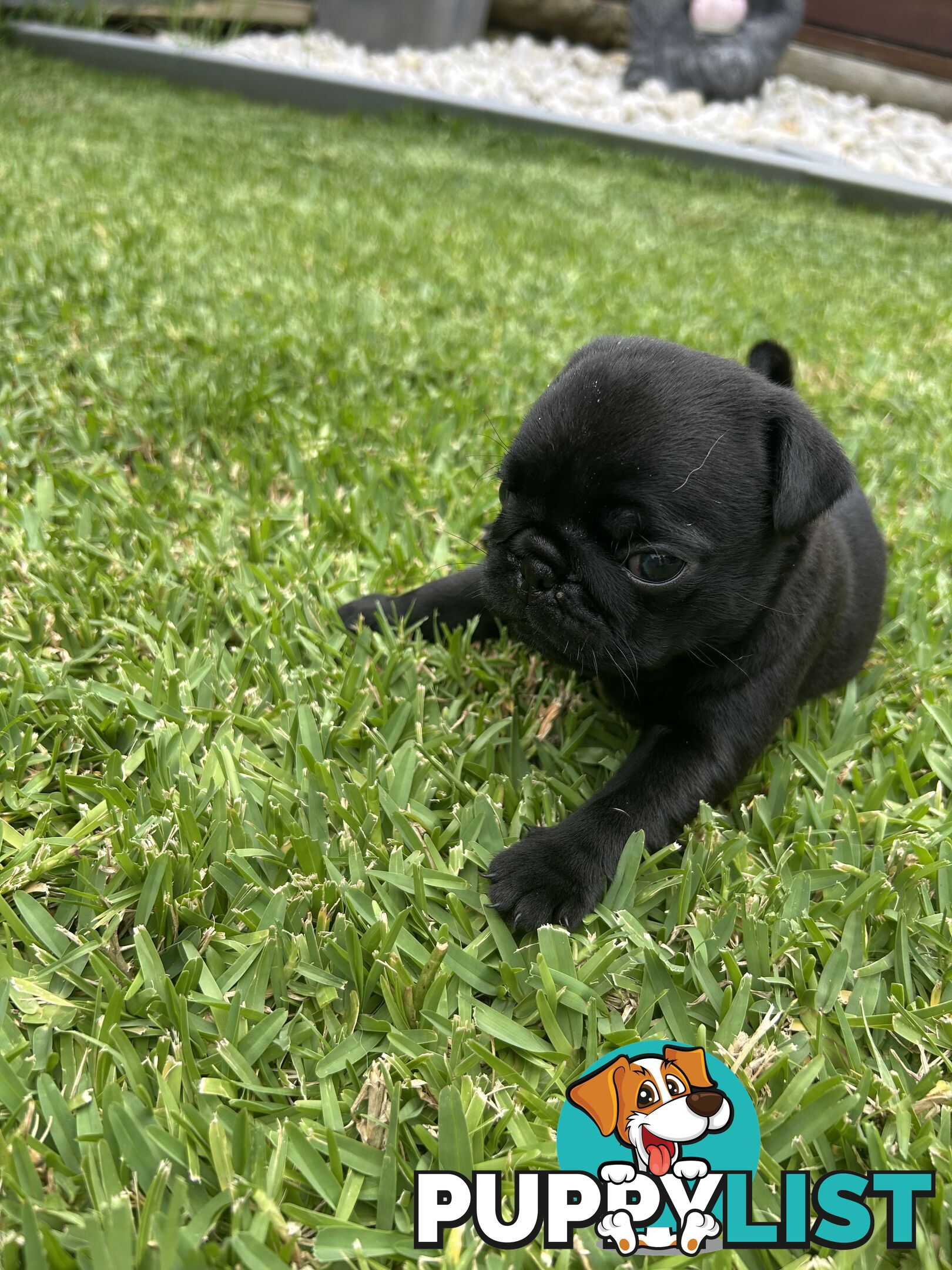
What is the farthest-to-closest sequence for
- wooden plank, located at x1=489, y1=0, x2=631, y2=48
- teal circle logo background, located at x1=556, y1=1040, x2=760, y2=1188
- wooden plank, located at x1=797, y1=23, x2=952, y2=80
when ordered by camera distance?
wooden plank, located at x1=489, y1=0, x2=631, y2=48 < wooden plank, located at x1=797, y1=23, x2=952, y2=80 < teal circle logo background, located at x1=556, y1=1040, x2=760, y2=1188

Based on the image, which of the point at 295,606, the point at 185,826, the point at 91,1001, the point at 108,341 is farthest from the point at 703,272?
the point at 91,1001

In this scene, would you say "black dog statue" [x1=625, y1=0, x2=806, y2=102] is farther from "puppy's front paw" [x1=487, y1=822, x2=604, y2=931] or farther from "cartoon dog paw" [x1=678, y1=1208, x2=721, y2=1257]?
"cartoon dog paw" [x1=678, y1=1208, x2=721, y2=1257]

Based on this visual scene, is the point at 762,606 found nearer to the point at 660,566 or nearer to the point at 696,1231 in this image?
the point at 660,566

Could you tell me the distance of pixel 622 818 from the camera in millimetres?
2135

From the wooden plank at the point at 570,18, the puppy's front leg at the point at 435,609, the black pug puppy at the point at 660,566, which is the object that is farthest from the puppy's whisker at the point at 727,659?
the wooden plank at the point at 570,18

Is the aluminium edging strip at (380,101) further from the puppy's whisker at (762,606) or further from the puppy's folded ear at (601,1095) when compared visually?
the puppy's folded ear at (601,1095)

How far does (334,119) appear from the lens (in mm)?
10500

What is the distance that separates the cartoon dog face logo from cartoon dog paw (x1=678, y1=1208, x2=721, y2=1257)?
69mm

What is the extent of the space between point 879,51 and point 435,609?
15919 mm

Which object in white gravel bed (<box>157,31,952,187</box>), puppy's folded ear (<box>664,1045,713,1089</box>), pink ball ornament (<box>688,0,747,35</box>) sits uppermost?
pink ball ornament (<box>688,0,747,35</box>)

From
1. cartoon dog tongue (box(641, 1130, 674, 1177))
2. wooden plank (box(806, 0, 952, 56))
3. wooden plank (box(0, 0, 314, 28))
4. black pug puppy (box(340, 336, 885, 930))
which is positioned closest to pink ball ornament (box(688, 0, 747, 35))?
wooden plank (box(806, 0, 952, 56))

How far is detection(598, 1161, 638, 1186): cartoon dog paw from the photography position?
1.55m

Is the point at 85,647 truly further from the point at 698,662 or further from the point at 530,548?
the point at 698,662

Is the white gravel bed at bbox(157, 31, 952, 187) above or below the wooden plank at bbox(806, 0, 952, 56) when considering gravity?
below
